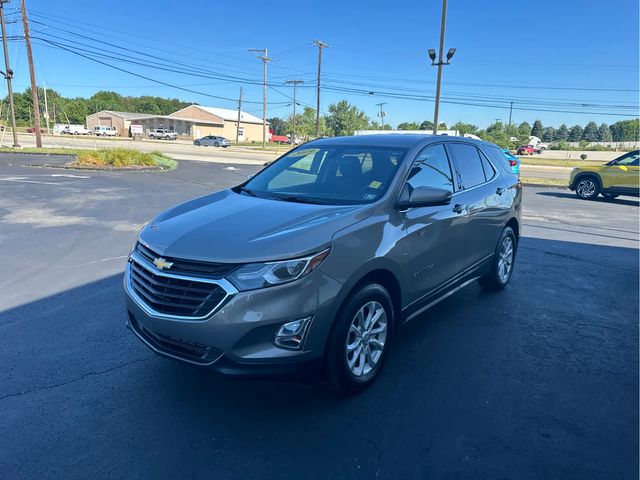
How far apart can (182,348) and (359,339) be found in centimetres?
119

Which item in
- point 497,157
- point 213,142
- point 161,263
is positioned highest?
point 497,157

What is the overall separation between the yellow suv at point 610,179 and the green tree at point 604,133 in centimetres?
13957

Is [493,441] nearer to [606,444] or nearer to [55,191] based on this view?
[606,444]

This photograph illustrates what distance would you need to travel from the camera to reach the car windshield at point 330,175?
366cm

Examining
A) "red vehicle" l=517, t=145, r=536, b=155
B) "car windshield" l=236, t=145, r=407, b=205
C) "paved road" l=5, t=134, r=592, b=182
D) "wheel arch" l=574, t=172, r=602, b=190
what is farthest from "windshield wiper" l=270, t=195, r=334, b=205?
"red vehicle" l=517, t=145, r=536, b=155

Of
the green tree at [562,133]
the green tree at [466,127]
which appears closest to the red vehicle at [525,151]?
the green tree at [466,127]

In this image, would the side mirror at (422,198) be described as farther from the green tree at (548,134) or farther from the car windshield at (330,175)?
the green tree at (548,134)

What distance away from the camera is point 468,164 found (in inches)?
187

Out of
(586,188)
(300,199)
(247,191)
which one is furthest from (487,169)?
(586,188)

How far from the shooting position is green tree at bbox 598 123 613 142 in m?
135

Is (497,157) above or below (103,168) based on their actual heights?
above

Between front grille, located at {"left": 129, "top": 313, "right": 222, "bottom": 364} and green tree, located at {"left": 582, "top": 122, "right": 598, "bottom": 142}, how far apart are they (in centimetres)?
15815

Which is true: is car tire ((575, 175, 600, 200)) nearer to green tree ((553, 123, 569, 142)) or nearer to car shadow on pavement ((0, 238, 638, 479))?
car shadow on pavement ((0, 238, 638, 479))

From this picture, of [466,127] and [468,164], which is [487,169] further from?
[466,127]
